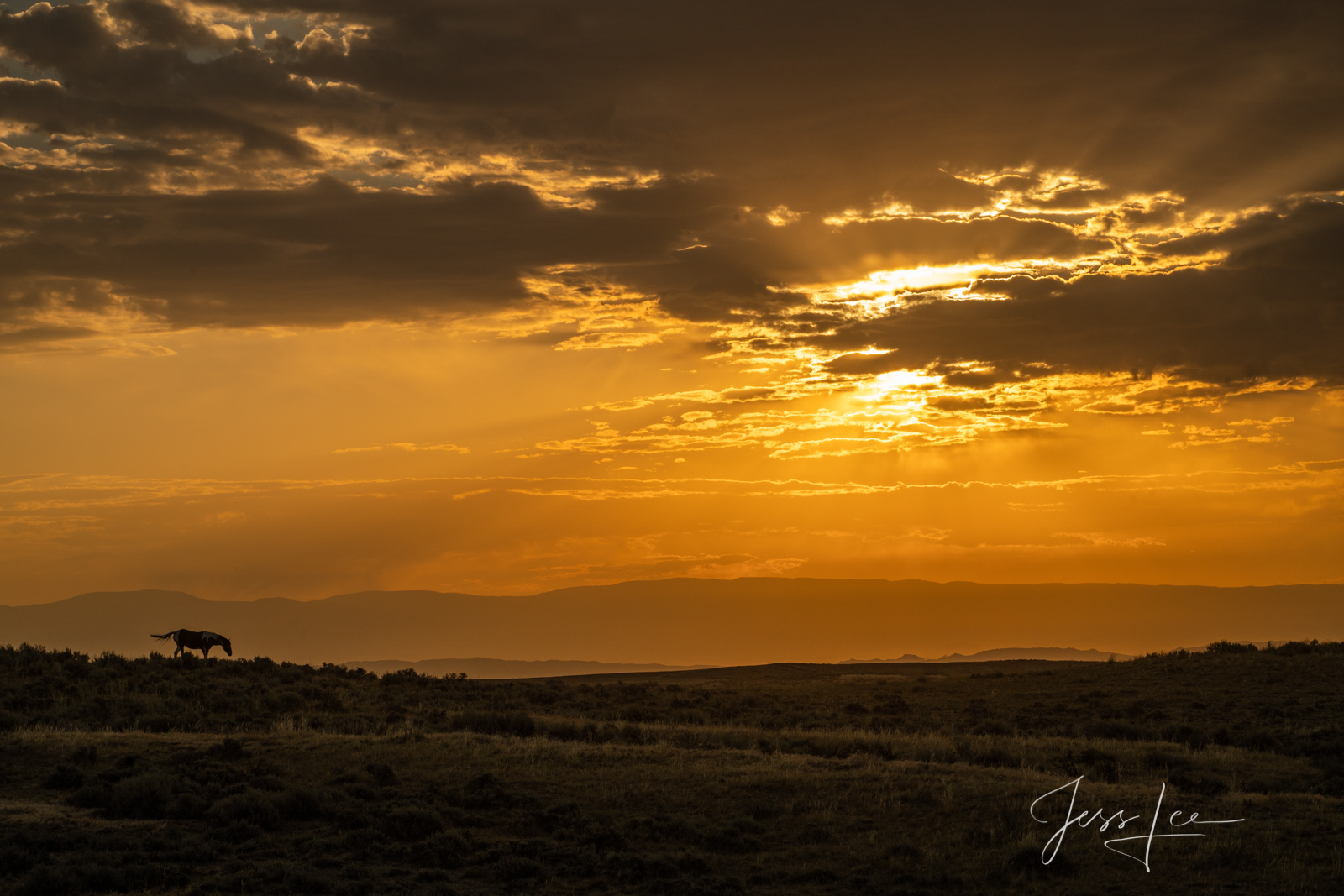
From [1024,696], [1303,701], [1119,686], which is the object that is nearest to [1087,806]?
[1303,701]

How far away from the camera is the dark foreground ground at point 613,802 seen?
14844mm

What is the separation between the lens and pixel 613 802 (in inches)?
742

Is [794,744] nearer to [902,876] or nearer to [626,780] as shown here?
[626,780]

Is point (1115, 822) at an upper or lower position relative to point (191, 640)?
lower

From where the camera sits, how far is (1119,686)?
44.6 metres

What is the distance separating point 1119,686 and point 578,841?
3548 cm

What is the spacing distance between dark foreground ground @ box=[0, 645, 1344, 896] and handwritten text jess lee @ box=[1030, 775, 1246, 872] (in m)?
0.14

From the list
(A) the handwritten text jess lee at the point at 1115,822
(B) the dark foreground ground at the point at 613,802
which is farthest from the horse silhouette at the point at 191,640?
(A) the handwritten text jess lee at the point at 1115,822

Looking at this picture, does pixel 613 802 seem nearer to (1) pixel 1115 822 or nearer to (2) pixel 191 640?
(1) pixel 1115 822

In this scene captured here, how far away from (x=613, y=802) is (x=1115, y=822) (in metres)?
8.91

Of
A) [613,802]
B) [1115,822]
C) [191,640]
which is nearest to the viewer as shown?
[1115,822]

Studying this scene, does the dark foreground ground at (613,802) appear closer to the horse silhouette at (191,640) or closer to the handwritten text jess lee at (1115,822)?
the handwritten text jess lee at (1115,822)

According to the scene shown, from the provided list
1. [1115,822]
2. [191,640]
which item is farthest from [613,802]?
[191,640]

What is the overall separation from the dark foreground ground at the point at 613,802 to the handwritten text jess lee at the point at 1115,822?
139 mm
